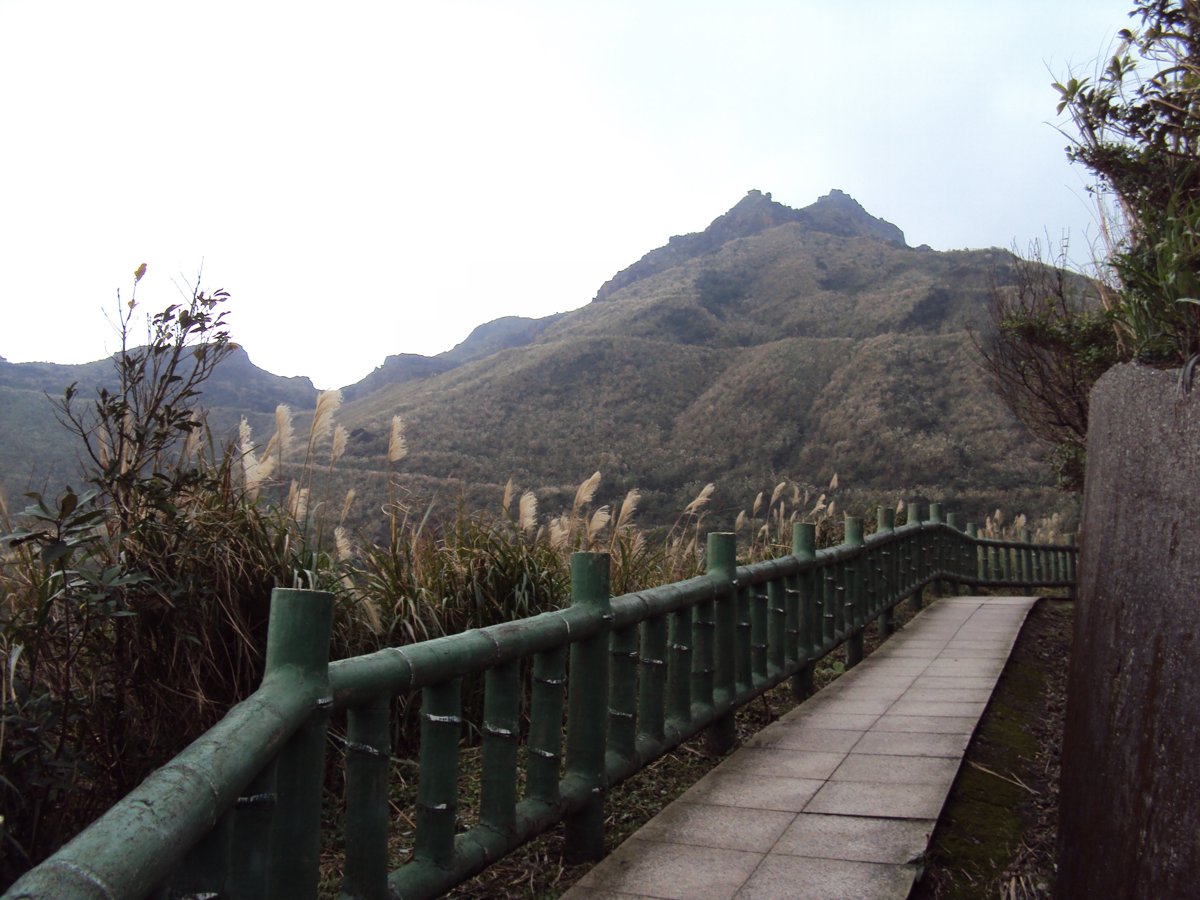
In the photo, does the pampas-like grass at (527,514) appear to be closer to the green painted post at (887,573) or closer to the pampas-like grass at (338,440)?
the pampas-like grass at (338,440)

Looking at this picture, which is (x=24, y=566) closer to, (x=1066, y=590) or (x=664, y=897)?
(x=664, y=897)

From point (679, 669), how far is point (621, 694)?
23.6 inches

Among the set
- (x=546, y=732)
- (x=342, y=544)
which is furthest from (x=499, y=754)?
(x=342, y=544)

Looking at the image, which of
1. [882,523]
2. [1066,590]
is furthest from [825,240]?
[882,523]

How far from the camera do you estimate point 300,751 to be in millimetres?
2121

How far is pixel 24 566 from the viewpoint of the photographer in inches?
153

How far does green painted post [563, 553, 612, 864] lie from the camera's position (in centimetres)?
364

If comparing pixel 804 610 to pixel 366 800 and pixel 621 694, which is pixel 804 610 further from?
pixel 366 800

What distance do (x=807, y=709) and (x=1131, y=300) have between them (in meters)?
3.51

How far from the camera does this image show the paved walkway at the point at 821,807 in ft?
10.9

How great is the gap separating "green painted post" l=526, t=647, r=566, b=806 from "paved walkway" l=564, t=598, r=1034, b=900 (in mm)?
316

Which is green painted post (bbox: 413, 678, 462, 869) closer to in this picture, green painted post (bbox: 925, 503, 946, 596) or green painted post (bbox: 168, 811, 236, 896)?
green painted post (bbox: 168, 811, 236, 896)

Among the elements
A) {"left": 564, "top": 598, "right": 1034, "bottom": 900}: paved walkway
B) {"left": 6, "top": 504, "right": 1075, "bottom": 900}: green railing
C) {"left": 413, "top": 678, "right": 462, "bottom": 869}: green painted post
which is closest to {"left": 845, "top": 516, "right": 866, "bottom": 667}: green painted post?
{"left": 564, "top": 598, "right": 1034, "bottom": 900}: paved walkway

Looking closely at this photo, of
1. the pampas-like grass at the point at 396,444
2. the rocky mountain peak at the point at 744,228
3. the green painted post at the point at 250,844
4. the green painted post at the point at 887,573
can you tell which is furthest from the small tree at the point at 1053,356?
the rocky mountain peak at the point at 744,228
